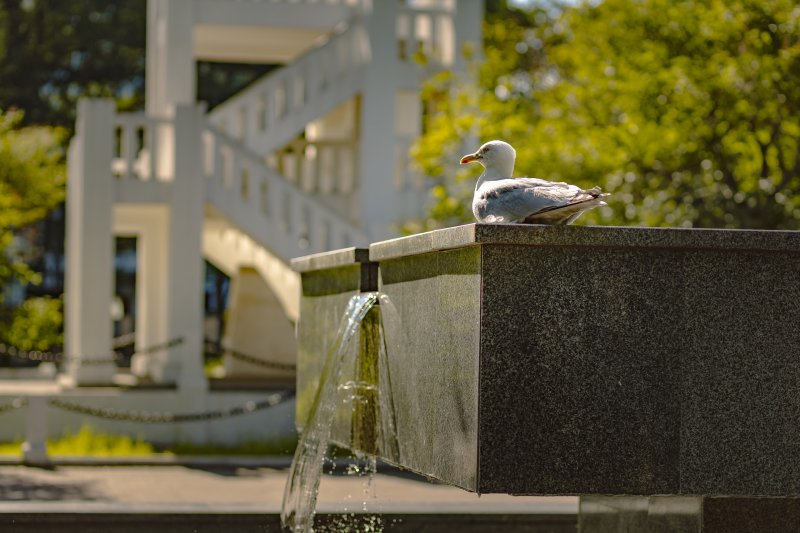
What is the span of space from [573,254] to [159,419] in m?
12.7

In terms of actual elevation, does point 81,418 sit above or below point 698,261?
below

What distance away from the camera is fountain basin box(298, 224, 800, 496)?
5.69 meters

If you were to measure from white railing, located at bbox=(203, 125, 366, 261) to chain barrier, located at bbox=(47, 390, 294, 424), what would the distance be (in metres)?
1.94

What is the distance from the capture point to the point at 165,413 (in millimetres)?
18891

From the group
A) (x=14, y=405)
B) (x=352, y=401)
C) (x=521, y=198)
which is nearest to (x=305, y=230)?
(x=14, y=405)

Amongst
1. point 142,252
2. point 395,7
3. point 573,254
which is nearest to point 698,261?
point 573,254

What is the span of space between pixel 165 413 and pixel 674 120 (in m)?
7.15

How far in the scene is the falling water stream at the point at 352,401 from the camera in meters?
7.33

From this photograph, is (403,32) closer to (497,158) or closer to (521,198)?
(497,158)

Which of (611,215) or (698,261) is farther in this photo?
(611,215)

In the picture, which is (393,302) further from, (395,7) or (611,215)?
(395,7)

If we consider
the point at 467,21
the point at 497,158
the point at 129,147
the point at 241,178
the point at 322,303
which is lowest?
the point at 322,303

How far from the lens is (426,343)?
21.4ft

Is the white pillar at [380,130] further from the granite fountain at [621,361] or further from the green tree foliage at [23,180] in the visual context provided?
the granite fountain at [621,361]
